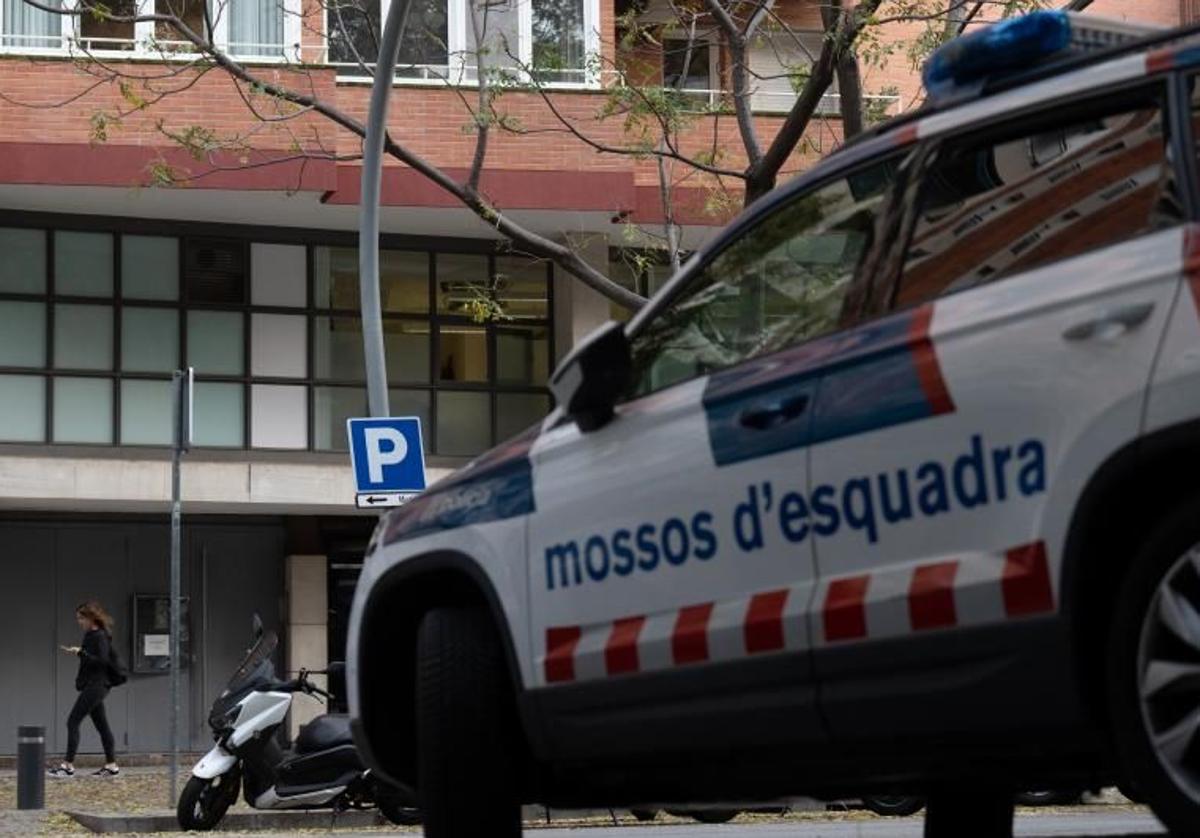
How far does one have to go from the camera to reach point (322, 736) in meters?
15.6

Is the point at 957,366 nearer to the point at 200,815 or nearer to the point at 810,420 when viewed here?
the point at 810,420

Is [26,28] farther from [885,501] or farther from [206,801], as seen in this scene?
[885,501]

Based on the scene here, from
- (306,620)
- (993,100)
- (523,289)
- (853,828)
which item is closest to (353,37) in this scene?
(523,289)

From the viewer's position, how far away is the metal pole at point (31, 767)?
1916 cm

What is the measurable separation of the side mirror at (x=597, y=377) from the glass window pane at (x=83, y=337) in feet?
78.2

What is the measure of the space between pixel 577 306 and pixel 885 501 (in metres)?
26.2

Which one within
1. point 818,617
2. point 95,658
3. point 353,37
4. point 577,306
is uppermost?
point 353,37

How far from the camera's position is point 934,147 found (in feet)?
18.6

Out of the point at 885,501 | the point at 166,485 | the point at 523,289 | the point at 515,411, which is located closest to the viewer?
the point at 885,501

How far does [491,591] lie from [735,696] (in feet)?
3.50

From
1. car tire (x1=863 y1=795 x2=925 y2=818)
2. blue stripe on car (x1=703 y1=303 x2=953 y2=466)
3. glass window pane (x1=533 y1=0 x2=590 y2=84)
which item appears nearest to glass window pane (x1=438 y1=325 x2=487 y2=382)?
glass window pane (x1=533 y1=0 x2=590 y2=84)

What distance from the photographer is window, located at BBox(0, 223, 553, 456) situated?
29.3 meters

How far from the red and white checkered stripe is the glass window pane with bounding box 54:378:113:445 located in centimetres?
2389

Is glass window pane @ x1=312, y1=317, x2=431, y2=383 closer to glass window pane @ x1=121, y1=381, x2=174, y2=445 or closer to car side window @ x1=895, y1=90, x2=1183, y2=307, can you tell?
glass window pane @ x1=121, y1=381, x2=174, y2=445
